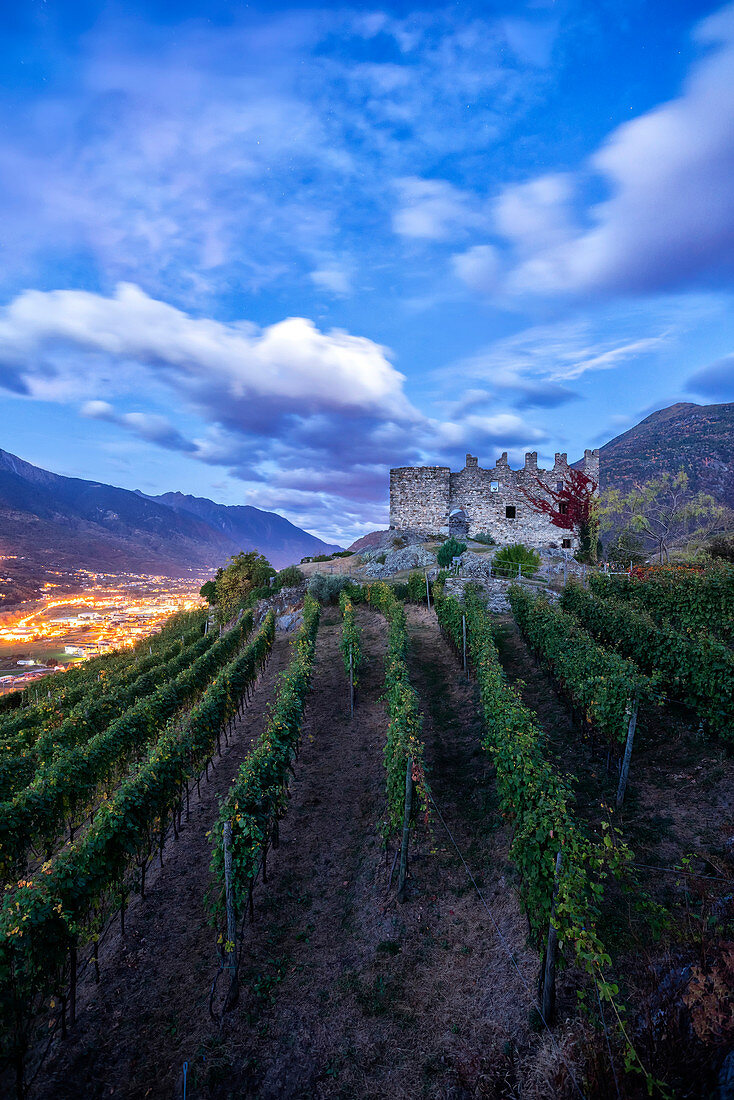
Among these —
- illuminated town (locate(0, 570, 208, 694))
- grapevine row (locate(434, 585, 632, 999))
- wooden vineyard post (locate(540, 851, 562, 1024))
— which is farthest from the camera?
illuminated town (locate(0, 570, 208, 694))

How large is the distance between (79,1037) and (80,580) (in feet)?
532

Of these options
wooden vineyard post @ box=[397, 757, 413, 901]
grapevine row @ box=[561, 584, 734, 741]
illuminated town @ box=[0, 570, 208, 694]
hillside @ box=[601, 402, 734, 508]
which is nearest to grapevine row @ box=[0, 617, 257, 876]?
wooden vineyard post @ box=[397, 757, 413, 901]

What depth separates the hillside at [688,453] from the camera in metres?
63.7

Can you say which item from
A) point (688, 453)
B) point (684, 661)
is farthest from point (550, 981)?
point (688, 453)

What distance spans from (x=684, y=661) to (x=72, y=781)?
1289cm

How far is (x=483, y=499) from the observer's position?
127 feet

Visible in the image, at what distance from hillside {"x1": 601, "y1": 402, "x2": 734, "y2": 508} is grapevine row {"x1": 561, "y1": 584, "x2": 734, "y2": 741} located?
56148mm

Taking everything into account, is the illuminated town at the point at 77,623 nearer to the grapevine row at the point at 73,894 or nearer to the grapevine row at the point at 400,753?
the grapevine row at the point at 73,894

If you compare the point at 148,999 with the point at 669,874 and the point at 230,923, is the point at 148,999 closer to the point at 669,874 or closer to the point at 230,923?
the point at 230,923

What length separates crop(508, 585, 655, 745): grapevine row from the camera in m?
8.30

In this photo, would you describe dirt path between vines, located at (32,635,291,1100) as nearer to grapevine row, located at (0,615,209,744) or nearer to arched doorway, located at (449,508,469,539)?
grapevine row, located at (0,615,209,744)

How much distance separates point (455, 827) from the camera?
27.3 feet

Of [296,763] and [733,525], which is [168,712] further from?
[733,525]

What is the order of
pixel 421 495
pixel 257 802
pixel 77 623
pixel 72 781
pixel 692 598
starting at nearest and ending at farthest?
pixel 257 802, pixel 72 781, pixel 692 598, pixel 421 495, pixel 77 623
